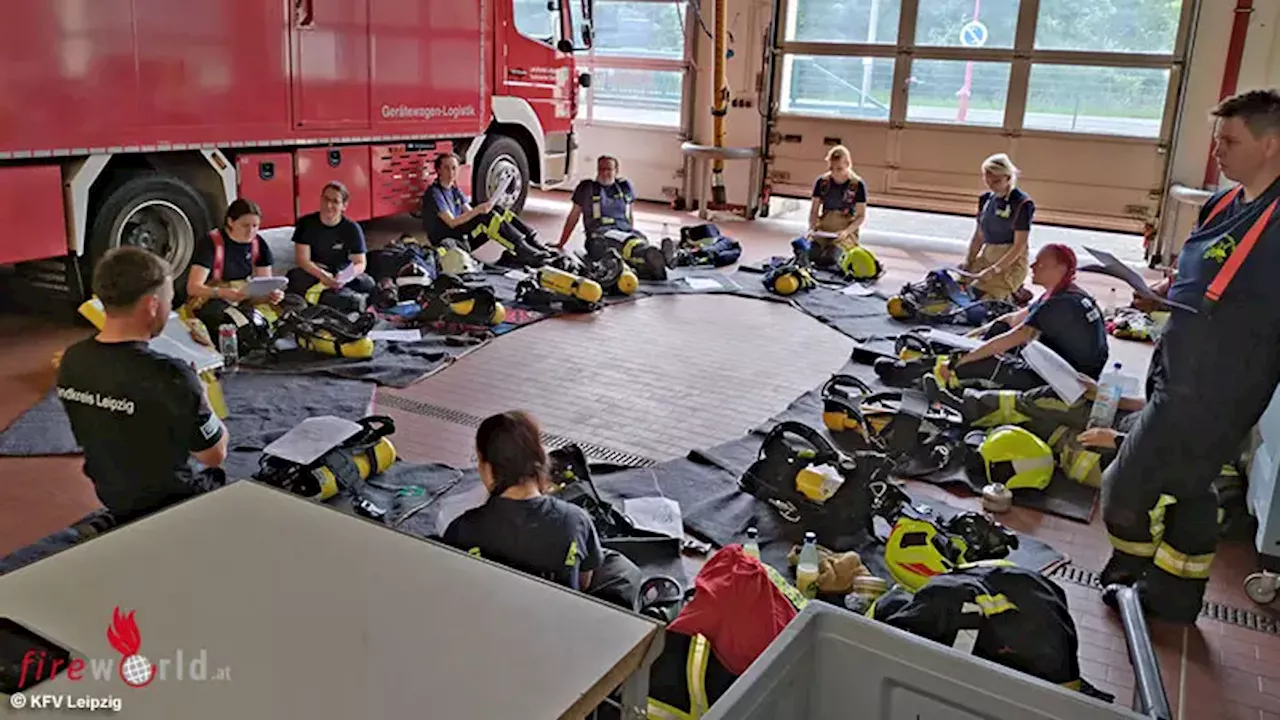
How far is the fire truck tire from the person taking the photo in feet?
36.2

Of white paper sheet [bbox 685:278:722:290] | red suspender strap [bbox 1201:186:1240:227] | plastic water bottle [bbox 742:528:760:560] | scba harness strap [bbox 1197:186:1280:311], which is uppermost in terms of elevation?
red suspender strap [bbox 1201:186:1240:227]

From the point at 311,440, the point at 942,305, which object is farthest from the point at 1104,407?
the point at 311,440

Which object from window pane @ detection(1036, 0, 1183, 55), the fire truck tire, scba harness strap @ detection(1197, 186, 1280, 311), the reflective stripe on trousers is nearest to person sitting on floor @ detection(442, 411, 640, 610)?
the reflective stripe on trousers

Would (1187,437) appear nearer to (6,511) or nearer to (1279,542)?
(1279,542)

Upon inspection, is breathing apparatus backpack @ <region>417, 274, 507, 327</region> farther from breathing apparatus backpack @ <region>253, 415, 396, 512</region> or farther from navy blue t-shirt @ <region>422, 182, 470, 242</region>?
→ breathing apparatus backpack @ <region>253, 415, 396, 512</region>

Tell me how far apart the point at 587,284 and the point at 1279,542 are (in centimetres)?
520

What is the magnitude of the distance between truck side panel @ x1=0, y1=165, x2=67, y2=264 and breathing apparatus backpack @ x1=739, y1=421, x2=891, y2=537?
492 centimetres

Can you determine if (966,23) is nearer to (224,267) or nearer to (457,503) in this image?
(224,267)

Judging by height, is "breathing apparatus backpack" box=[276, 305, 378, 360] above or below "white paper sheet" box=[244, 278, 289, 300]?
below

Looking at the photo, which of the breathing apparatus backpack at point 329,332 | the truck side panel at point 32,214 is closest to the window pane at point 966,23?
the breathing apparatus backpack at point 329,332

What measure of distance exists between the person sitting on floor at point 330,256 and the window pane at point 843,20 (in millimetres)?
7144

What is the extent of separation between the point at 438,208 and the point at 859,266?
3.89 meters

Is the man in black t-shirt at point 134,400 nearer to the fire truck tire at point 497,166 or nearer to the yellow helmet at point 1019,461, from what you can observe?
the yellow helmet at point 1019,461

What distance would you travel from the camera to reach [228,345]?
6.52m
